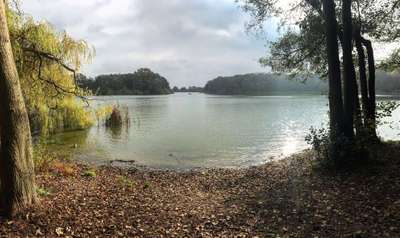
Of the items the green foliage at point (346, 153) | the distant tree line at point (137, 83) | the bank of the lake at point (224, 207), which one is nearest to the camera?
the bank of the lake at point (224, 207)

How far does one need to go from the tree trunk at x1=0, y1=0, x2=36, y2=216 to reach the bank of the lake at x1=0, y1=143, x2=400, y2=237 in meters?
0.36

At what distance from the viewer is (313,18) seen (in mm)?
15078

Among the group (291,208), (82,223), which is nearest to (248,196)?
(291,208)

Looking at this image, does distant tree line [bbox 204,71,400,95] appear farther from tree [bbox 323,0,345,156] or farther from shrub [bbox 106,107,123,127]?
tree [bbox 323,0,345,156]

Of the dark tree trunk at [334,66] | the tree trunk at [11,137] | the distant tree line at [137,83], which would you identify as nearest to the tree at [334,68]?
the dark tree trunk at [334,66]

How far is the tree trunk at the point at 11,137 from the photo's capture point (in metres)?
6.67

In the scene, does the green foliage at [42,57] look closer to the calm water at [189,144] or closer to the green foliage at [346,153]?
the calm water at [189,144]

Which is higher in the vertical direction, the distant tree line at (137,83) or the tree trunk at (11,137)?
the distant tree line at (137,83)

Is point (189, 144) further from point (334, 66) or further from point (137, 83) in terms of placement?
point (137, 83)

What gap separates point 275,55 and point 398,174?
9.35m

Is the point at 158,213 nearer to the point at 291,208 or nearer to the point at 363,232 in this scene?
the point at 291,208

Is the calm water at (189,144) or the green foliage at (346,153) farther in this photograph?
the calm water at (189,144)

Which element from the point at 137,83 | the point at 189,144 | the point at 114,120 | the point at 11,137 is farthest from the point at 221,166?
the point at 137,83

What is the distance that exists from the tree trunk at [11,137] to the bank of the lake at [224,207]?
14.2 inches
